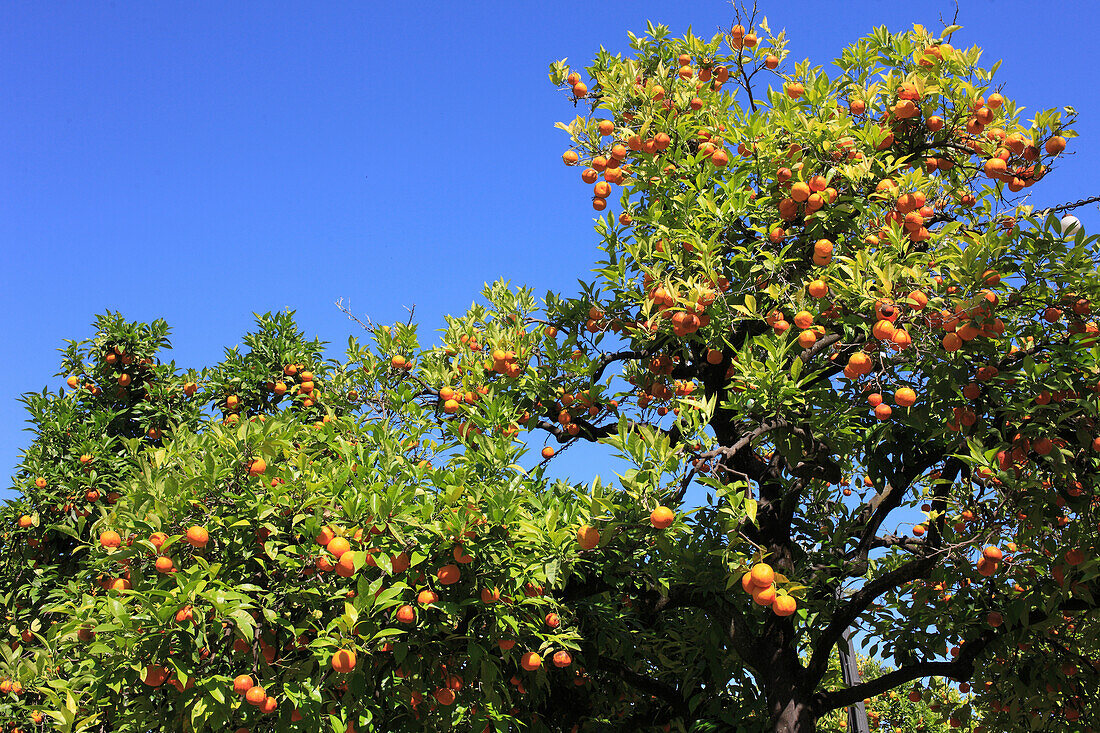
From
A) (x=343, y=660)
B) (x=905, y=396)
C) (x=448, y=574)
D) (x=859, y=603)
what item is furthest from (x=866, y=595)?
(x=343, y=660)

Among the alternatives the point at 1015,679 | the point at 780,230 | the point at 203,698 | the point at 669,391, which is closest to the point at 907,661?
the point at 1015,679

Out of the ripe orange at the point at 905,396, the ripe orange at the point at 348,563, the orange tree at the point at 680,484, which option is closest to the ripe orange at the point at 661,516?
the orange tree at the point at 680,484

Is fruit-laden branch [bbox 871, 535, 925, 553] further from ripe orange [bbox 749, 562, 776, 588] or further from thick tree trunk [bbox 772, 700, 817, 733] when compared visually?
ripe orange [bbox 749, 562, 776, 588]

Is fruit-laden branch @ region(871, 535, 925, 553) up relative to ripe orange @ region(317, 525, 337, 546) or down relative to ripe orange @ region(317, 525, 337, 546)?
up

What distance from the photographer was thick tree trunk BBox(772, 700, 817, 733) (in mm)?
5676

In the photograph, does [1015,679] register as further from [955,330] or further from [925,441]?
[955,330]

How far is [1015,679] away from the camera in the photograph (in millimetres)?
6043

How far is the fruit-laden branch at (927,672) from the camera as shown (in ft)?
18.9

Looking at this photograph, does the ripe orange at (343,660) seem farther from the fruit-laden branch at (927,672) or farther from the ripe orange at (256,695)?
the fruit-laden branch at (927,672)

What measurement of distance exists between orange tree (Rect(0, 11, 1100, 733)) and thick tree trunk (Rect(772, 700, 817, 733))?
0.07 feet

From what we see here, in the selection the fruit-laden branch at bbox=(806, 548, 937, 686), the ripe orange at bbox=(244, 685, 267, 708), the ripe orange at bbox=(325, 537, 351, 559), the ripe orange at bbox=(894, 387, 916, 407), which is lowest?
the ripe orange at bbox=(244, 685, 267, 708)

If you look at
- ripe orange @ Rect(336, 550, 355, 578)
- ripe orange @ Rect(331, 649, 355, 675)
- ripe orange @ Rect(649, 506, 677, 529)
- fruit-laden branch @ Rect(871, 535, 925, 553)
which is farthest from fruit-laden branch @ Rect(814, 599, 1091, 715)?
ripe orange @ Rect(336, 550, 355, 578)

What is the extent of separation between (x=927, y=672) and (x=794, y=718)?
1.08m

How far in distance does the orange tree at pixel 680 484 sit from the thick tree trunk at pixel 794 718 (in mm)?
23
